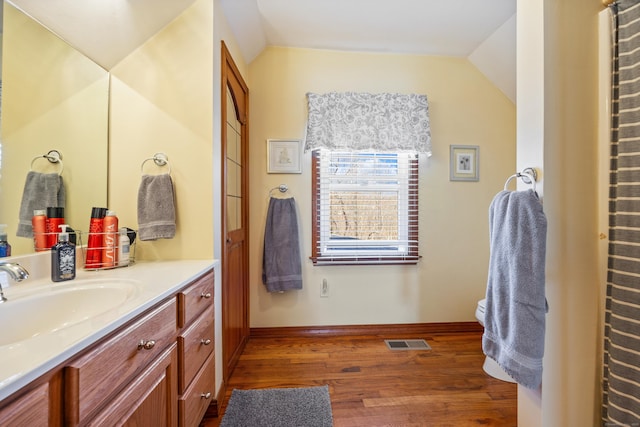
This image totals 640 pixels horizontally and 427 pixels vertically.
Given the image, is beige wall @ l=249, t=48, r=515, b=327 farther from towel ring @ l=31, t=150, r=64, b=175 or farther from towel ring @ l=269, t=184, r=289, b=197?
towel ring @ l=31, t=150, r=64, b=175

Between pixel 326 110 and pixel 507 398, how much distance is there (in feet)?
7.44

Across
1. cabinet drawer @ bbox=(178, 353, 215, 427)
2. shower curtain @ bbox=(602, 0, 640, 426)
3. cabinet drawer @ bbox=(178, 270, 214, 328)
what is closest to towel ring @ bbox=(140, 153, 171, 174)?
cabinet drawer @ bbox=(178, 270, 214, 328)

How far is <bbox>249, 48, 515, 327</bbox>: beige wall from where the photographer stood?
2227 millimetres

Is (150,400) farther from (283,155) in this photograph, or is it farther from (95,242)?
(283,155)

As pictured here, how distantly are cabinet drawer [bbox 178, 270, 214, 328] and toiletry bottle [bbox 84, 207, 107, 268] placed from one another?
461 mm

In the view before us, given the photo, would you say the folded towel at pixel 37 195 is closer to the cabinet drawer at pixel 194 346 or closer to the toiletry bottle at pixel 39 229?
the toiletry bottle at pixel 39 229

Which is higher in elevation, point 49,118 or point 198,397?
point 49,118

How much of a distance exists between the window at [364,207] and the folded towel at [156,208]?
45.1 inches

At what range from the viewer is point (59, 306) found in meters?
0.88

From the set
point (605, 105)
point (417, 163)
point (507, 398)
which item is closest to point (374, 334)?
point (507, 398)

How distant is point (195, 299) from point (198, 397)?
0.43 metres

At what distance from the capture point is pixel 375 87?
229 centimetres

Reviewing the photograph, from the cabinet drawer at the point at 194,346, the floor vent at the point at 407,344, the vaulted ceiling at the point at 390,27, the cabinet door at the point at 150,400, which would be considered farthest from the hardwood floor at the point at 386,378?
the vaulted ceiling at the point at 390,27

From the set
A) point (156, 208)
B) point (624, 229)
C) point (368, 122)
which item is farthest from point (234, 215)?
point (624, 229)
